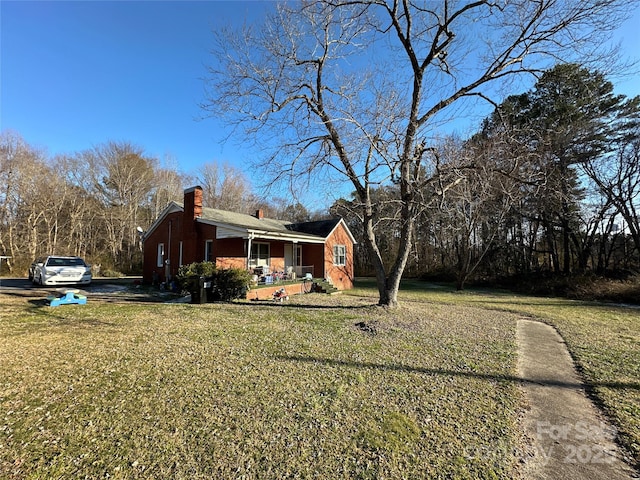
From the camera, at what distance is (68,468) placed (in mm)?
2418

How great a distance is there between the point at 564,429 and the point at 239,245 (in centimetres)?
1399

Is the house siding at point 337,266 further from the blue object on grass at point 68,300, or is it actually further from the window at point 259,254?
the blue object on grass at point 68,300

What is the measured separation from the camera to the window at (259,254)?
1578cm

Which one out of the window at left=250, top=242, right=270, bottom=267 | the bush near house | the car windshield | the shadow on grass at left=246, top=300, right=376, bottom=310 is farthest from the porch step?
the car windshield

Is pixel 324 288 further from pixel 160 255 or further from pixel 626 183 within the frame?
pixel 626 183

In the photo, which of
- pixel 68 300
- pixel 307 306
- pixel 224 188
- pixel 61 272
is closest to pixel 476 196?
pixel 307 306

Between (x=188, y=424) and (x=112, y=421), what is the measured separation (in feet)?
2.71

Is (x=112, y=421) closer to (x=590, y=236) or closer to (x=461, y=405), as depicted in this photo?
(x=461, y=405)

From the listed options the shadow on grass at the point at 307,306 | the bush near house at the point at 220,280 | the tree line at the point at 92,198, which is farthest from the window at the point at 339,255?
the bush near house at the point at 220,280

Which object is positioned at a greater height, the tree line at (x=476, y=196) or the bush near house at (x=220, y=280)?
the tree line at (x=476, y=196)

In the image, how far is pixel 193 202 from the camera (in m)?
14.7

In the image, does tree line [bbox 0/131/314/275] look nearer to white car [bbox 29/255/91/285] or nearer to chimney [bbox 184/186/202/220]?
chimney [bbox 184/186/202/220]

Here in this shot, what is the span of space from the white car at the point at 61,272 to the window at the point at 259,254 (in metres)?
7.86

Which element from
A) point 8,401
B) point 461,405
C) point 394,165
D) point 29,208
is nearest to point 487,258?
point 394,165
